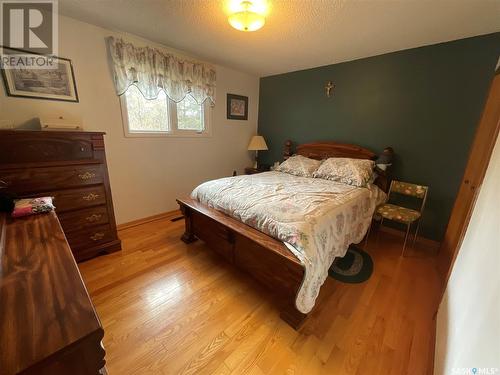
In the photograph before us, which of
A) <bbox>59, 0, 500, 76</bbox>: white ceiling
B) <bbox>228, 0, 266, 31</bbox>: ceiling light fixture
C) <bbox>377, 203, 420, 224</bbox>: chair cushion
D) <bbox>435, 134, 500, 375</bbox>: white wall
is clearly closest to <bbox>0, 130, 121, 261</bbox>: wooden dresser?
<bbox>59, 0, 500, 76</bbox>: white ceiling

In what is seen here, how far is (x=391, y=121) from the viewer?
8.68 feet

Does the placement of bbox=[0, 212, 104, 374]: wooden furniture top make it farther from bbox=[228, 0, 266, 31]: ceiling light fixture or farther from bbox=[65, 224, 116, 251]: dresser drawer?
bbox=[228, 0, 266, 31]: ceiling light fixture

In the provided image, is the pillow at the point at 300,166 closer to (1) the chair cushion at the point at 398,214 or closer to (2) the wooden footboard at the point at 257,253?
(1) the chair cushion at the point at 398,214

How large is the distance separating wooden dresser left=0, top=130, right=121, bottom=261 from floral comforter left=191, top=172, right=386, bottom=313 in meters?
0.96

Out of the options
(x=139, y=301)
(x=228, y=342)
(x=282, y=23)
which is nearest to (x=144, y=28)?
(x=282, y=23)

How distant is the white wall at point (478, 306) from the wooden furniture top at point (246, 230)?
748mm

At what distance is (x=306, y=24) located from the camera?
197 cm

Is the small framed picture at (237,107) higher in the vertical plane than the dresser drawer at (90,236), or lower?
higher

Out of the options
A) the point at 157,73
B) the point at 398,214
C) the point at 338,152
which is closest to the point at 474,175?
the point at 398,214

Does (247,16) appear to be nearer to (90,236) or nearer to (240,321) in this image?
(240,321)

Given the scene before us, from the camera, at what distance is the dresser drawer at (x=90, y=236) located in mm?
1943

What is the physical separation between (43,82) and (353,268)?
354 centimetres

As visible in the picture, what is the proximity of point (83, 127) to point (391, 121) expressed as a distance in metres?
3.64

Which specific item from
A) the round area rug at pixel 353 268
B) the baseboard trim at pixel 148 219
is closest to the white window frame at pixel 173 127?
the baseboard trim at pixel 148 219
